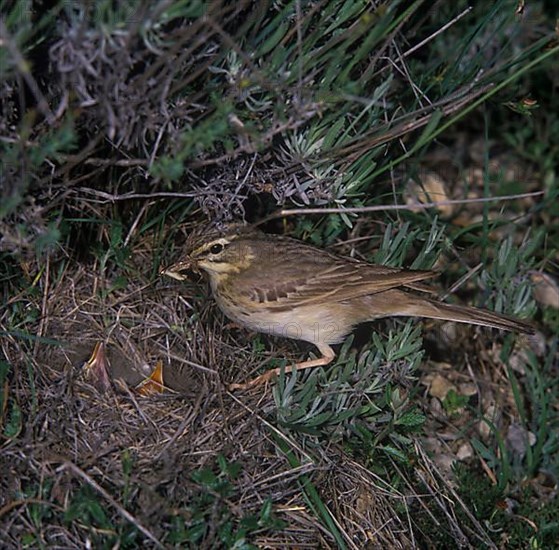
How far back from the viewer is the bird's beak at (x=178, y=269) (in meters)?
4.68

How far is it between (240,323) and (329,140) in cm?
105

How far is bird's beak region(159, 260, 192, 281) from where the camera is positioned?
4684 mm

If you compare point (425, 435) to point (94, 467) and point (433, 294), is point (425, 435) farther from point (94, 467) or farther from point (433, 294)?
point (94, 467)

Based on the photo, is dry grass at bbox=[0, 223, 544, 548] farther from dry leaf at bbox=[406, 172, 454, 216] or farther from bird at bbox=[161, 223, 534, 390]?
dry leaf at bbox=[406, 172, 454, 216]

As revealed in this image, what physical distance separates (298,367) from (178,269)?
29.8 inches

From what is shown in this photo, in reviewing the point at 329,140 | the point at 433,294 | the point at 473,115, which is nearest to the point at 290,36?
the point at 329,140

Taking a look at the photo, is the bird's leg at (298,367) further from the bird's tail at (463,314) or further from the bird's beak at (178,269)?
the bird's beak at (178,269)

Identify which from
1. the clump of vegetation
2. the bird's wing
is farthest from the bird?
the clump of vegetation

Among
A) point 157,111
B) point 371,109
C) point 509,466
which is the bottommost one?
point 509,466

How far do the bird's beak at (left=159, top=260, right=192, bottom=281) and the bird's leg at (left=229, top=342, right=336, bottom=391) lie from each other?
0.61 meters

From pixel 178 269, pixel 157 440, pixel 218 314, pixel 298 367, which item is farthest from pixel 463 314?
pixel 157 440

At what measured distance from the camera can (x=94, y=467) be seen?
13.0 feet

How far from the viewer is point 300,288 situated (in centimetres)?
487

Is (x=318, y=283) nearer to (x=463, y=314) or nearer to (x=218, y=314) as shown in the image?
(x=218, y=314)
